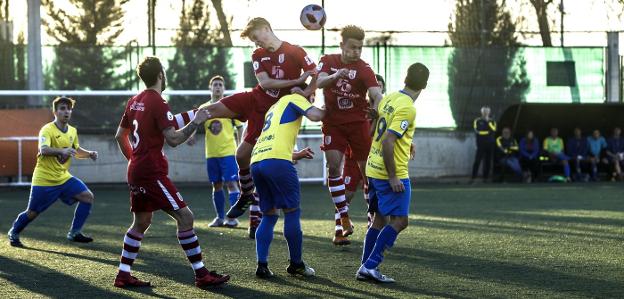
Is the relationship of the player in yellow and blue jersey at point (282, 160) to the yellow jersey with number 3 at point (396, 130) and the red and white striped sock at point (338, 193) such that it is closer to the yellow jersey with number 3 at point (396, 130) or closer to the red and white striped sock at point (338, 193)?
the yellow jersey with number 3 at point (396, 130)

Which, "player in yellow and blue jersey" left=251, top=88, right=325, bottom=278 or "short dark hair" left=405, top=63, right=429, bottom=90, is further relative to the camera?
"player in yellow and blue jersey" left=251, top=88, right=325, bottom=278

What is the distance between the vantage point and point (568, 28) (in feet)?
95.9

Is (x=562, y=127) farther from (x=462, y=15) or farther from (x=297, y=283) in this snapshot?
(x=297, y=283)

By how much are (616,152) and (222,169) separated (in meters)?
14.7

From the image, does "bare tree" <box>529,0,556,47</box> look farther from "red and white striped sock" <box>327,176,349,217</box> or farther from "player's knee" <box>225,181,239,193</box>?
"red and white striped sock" <box>327,176,349,217</box>

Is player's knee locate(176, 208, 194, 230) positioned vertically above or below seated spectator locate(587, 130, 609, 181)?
above

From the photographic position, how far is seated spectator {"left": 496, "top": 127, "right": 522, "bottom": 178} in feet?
85.4

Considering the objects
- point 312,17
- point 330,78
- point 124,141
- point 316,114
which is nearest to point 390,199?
point 316,114

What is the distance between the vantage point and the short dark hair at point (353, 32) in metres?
10.3

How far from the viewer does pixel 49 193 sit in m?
11.9

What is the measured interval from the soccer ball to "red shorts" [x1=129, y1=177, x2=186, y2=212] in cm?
327

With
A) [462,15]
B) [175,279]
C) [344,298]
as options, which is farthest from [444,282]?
[462,15]

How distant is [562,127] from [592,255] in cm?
1759

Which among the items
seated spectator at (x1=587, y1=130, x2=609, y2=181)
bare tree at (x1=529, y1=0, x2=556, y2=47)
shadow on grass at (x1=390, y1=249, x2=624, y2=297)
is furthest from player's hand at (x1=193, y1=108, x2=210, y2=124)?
bare tree at (x1=529, y1=0, x2=556, y2=47)
